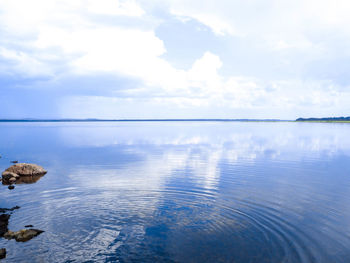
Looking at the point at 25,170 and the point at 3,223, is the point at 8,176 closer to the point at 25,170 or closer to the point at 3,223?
the point at 25,170

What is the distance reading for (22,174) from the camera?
1261 inches

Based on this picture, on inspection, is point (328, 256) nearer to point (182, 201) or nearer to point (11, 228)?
point (182, 201)

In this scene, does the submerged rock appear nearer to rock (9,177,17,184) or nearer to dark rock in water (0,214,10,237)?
rock (9,177,17,184)

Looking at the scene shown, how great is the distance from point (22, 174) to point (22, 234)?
67.5 feet

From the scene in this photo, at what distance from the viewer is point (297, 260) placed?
493 inches

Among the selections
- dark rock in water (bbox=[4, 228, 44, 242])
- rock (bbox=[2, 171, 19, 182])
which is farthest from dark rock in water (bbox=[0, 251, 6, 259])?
rock (bbox=[2, 171, 19, 182])

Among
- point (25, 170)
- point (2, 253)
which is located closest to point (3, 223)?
point (2, 253)

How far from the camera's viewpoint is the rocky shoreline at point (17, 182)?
1434 cm

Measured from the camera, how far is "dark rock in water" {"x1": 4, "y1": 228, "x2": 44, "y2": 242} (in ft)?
46.4

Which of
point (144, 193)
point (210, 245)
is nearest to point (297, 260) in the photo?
point (210, 245)

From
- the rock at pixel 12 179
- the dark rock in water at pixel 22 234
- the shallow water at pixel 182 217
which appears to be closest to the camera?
the shallow water at pixel 182 217

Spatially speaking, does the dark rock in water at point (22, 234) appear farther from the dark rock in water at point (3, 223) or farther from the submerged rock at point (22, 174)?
the submerged rock at point (22, 174)

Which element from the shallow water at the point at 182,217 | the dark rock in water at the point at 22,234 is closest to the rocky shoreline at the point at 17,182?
the dark rock in water at the point at 22,234

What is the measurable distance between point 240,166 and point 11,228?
29.8 meters
